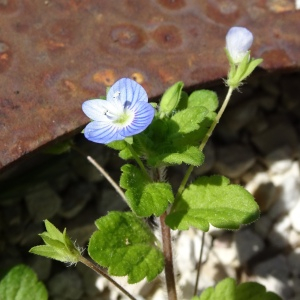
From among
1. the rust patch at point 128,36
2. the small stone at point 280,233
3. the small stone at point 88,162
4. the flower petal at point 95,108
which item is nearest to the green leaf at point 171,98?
the flower petal at point 95,108

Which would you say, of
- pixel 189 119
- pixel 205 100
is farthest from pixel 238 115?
pixel 189 119

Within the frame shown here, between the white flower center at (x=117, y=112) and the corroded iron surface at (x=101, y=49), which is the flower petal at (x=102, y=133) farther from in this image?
the corroded iron surface at (x=101, y=49)

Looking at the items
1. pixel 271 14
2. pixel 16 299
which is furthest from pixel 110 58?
pixel 16 299

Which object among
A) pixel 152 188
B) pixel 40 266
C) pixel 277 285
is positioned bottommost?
pixel 277 285

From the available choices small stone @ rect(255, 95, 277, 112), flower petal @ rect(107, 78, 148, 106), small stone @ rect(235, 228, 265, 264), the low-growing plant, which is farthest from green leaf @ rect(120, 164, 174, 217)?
small stone @ rect(255, 95, 277, 112)

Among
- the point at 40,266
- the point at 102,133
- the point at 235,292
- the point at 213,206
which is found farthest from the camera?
the point at 40,266

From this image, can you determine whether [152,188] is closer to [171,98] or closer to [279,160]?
[171,98]
